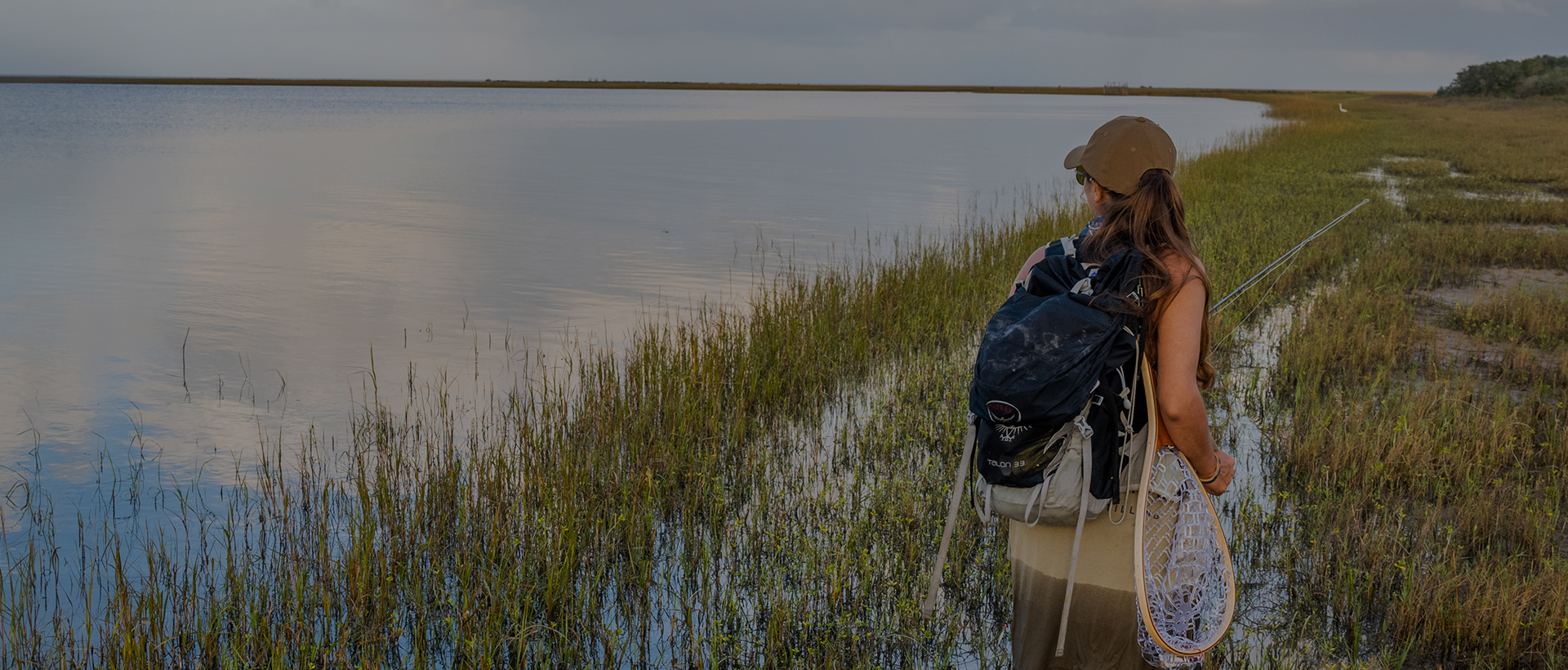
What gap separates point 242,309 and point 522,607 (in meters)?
6.72

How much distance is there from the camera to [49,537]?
4145mm

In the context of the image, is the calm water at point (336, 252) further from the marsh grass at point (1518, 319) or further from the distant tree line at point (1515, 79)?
the distant tree line at point (1515, 79)

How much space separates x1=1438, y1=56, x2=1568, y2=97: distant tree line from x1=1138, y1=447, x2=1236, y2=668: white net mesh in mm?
75697

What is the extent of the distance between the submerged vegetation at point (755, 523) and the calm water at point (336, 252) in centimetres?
68

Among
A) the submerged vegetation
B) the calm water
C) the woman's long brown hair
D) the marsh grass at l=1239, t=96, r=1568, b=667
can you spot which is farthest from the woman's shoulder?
the calm water

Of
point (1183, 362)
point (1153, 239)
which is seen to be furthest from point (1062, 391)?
point (1153, 239)

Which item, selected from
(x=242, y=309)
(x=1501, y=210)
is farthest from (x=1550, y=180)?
(x=242, y=309)

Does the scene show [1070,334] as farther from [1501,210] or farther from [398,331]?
[1501,210]

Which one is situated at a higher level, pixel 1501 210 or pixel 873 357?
pixel 1501 210

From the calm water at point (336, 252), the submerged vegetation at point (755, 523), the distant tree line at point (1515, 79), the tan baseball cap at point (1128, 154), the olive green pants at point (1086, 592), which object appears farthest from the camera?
the distant tree line at point (1515, 79)

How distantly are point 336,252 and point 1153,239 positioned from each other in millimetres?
11479

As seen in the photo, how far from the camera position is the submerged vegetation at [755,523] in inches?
126

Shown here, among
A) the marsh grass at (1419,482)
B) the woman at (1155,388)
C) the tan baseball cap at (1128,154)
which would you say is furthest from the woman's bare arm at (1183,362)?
the marsh grass at (1419,482)

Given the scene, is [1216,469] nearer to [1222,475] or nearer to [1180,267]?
[1222,475]
